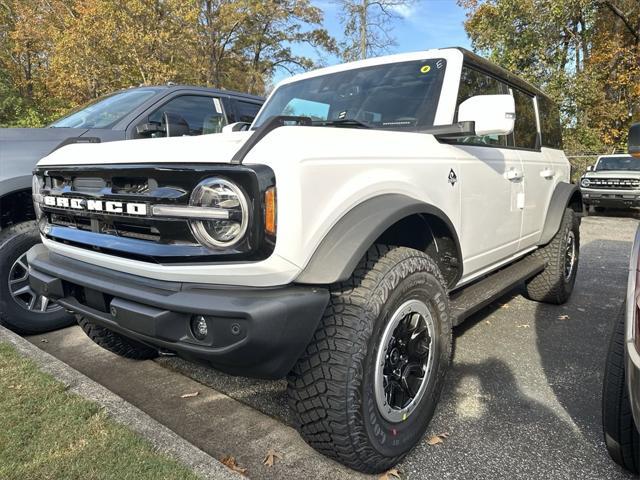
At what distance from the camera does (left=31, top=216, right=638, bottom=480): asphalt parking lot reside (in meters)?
2.15

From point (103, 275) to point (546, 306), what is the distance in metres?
4.20

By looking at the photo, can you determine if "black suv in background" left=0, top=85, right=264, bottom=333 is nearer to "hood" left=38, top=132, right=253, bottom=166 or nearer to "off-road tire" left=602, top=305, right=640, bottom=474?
"hood" left=38, top=132, right=253, bottom=166

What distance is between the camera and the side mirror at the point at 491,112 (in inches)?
93.5

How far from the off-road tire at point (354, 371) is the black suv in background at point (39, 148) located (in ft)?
6.42

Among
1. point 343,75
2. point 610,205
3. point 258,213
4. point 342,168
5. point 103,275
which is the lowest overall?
point 610,205

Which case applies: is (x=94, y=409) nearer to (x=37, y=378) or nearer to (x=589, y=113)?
(x=37, y=378)

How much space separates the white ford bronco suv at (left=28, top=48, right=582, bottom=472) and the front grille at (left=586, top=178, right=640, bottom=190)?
42.5 ft

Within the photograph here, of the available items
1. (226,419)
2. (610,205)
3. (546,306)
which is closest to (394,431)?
(226,419)

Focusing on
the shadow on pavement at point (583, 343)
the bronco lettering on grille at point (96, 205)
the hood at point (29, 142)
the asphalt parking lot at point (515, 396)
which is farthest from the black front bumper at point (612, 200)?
the bronco lettering on grille at point (96, 205)

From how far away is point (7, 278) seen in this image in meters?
3.52

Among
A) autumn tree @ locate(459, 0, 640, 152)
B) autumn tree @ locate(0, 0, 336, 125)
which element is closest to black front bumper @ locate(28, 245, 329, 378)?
autumn tree @ locate(0, 0, 336, 125)

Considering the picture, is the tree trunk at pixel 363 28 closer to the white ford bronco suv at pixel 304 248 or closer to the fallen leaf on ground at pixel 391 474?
the white ford bronco suv at pixel 304 248

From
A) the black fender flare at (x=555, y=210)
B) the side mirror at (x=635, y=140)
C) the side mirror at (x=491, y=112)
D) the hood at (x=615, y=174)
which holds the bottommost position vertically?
the hood at (x=615, y=174)

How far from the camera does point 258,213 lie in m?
1.61
